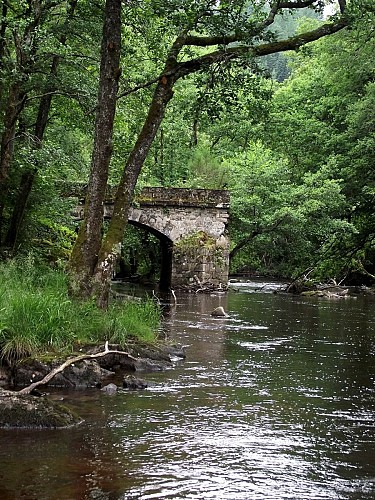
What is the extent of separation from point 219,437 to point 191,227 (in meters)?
21.1

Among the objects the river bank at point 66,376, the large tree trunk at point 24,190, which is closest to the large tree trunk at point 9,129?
the large tree trunk at point 24,190

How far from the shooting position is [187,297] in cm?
2348

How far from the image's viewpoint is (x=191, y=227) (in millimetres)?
27094

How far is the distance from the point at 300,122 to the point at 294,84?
599 cm

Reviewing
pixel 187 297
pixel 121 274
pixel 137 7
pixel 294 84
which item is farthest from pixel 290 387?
pixel 294 84

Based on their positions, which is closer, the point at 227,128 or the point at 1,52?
the point at 1,52

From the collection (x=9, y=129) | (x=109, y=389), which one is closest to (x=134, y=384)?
(x=109, y=389)

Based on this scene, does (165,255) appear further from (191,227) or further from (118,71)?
(118,71)

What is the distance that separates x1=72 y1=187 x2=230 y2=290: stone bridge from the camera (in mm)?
26844

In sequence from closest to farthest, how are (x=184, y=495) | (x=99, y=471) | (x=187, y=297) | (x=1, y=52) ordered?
(x=184, y=495) < (x=99, y=471) < (x=1, y=52) < (x=187, y=297)

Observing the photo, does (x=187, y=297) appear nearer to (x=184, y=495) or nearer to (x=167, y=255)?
(x=167, y=255)

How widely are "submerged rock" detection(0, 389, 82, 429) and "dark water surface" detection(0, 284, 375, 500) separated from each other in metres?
0.14

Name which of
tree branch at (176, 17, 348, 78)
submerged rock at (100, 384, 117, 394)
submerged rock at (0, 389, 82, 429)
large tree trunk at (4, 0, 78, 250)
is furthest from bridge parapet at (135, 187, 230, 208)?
submerged rock at (0, 389, 82, 429)

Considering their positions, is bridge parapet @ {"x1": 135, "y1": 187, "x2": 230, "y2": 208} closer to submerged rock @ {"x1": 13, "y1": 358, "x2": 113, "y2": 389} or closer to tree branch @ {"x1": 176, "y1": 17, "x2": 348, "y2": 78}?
tree branch @ {"x1": 176, "y1": 17, "x2": 348, "y2": 78}
